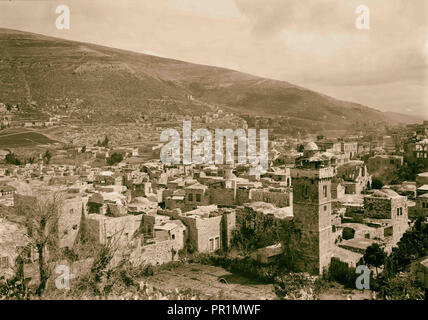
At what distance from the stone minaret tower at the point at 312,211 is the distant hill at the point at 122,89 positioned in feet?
168

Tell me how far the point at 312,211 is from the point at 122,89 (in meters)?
69.4

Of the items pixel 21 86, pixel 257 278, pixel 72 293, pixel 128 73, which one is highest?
pixel 128 73

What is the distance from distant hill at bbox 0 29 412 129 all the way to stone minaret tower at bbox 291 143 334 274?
168 feet

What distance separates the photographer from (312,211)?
1712 centimetres

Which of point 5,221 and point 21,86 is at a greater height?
point 21,86

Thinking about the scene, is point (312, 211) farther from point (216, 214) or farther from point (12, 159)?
point (12, 159)

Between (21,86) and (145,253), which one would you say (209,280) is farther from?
(21,86)

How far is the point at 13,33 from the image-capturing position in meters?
94.7

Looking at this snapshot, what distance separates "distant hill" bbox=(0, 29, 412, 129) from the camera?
230 feet

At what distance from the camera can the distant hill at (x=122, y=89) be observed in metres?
70.2

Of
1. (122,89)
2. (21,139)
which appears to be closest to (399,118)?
(122,89)

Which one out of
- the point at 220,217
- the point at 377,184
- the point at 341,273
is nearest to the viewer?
the point at 341,273

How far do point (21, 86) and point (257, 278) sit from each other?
212 ft

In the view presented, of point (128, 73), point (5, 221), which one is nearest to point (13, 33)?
point (128, 73)
